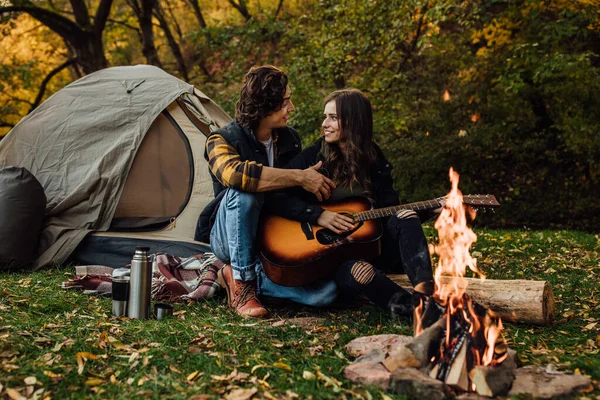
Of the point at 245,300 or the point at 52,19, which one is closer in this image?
the point at 245,300

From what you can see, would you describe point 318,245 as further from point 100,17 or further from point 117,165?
point 100,17

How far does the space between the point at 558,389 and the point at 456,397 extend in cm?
39

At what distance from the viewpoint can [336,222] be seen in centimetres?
346

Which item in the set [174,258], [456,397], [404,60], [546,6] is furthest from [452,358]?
[404,60]

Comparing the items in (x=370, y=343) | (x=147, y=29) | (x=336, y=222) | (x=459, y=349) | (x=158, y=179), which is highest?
(x=147, y=29)

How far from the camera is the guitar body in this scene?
3451mm

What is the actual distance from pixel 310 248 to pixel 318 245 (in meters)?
0.05

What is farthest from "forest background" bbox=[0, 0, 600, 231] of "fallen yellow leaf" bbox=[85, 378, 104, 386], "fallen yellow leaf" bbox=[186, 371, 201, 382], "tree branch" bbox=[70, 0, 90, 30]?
"fallen yellow leaf" bbox=[85, 378, 104, 386]

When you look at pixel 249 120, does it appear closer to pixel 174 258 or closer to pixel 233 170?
pixel 233 170

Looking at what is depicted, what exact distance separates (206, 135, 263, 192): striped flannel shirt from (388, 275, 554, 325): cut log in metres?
1.22

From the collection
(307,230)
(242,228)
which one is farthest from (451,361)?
(242,228)

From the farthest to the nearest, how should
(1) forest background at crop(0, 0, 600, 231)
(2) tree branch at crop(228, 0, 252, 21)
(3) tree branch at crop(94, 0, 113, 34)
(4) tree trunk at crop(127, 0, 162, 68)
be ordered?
1. (2) tree branch at crop(228, 0, 252, 21)
2. (4) tree trunk at crop(127, 0, 162, 68)
3. (3) tree branch at crop(94, 0, 113, 34)
4. (1) forest background at crop(0, 0, 600, 231)

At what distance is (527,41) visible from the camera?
28.9 ft

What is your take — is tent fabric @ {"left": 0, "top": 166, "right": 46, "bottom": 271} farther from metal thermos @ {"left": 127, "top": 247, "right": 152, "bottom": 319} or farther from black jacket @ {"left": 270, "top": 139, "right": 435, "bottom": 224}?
black jacket @ {"left": 270, "top": 139, "right": 435, "bottom": 224}
